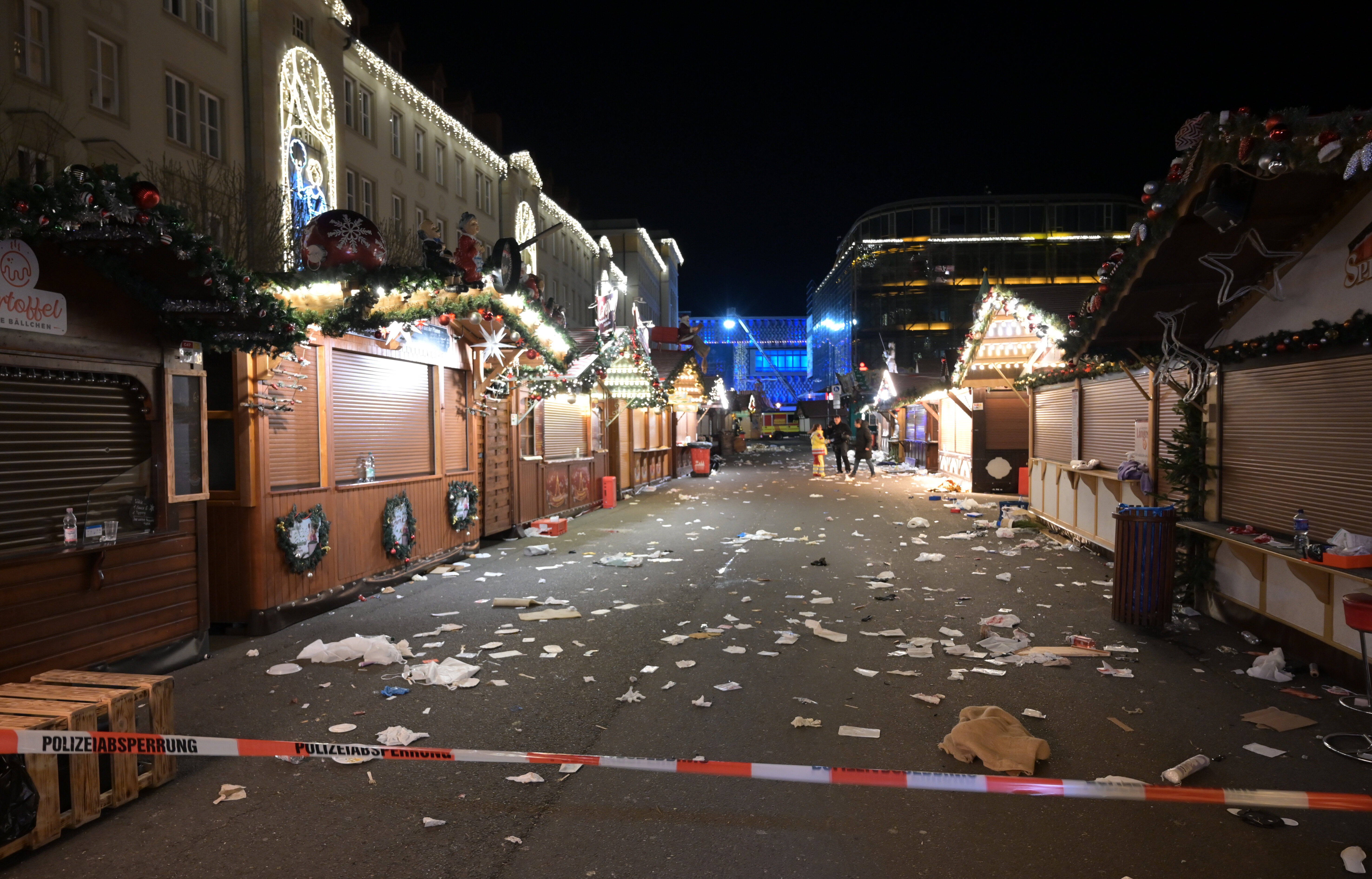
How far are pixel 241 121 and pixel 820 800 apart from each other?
21884 millimetres

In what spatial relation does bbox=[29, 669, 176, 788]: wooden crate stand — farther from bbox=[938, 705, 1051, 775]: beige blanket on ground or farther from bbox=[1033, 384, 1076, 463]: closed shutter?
bbox=[1033, 384, 1076, 463]: closed shutter

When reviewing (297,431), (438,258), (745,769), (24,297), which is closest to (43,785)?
(745,769)

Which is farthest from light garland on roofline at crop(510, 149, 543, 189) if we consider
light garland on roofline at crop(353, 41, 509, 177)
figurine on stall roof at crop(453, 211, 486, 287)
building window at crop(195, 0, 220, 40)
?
figurine on stall roof at crop(453, 211, 486, 287)

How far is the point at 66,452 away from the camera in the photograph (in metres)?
5.67

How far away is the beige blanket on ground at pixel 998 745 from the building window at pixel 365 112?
26.7 m

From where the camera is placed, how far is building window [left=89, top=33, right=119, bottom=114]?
49.8 feet

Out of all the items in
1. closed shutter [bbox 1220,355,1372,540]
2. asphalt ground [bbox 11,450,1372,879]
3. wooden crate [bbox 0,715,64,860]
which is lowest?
asphalt ground [bbox 11,450,1372,879]

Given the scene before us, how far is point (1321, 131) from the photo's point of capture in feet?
16.1

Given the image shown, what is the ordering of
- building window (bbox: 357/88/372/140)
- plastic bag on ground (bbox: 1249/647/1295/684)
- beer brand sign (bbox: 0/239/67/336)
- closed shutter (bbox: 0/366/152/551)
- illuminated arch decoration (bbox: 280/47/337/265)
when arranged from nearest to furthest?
beer brand sign (bbox: 0/239/67/336)
closed shutter (bbox: 0/366/152/551)
plastic bag on ground (bbox: 1249/647/1295/684)
illuminated arch decoration (bbox: 280/47/337/265)
building window (bbox: 357/88/372/140)

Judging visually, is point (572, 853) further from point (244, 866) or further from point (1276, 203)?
point (1276, 203)

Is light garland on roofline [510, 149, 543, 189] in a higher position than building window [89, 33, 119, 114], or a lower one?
higher

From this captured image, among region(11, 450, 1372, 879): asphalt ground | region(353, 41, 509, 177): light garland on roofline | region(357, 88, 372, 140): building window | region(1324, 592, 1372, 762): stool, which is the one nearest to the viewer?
region(11, 450, 1372, 879): asphalt ground

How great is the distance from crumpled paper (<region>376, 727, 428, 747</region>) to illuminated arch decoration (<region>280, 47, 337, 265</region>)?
56.7 feet

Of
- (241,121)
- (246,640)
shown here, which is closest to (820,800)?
(246,640)
